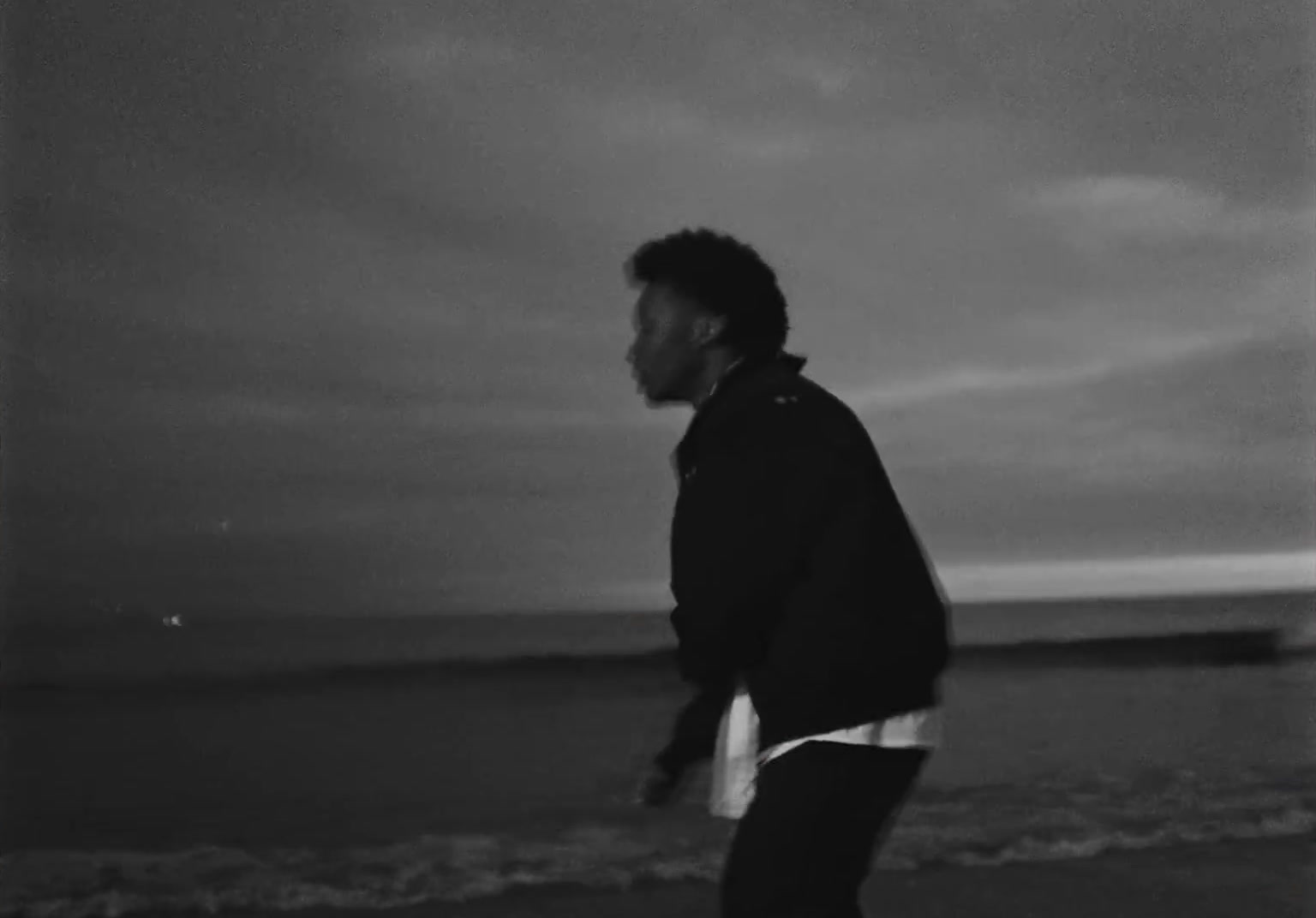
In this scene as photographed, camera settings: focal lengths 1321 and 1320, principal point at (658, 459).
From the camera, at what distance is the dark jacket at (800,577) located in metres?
1.95

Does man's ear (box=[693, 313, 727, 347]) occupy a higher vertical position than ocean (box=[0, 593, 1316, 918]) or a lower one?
higher

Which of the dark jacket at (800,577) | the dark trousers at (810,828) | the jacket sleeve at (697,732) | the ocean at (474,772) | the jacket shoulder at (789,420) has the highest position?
the jacket shoulder at (789,420)

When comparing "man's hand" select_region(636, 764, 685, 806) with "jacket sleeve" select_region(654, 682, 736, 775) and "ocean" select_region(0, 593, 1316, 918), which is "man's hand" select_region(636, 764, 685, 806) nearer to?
"jacket sleeve" select_region(654, 682, 736, 775)

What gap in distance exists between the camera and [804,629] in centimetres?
195

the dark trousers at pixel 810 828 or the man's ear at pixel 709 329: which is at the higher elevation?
the man's ear at pixel 709 329

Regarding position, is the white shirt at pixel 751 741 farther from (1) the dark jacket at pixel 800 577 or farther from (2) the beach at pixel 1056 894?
(2) the beach at pixel 1056 894

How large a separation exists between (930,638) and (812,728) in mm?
226

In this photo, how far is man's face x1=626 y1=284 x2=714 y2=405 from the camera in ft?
7.45

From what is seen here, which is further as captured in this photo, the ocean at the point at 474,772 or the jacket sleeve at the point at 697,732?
the ocean at the point at 474,772

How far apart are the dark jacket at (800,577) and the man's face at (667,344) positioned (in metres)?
0.25

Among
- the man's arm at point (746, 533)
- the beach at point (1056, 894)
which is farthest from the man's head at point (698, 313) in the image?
the beach at point (1056, 894)

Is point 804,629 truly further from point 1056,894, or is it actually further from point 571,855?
point 571,855

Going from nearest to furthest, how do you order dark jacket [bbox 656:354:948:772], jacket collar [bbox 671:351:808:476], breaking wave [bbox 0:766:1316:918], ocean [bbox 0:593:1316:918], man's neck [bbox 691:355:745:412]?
dark jacket [bbox 656:354:948:772] → jacket collar [bbox 671:351:808:476] → man's neck [bbox 691:355:745:412] → breaking wave [bbox 0:766:1316:918] → ocean [bbox 0:593:1316:918]

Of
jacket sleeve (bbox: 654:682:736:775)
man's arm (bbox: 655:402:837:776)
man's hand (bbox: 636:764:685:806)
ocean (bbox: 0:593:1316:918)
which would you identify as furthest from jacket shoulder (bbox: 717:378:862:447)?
ocean (bbox: 0:593:1316:918)
